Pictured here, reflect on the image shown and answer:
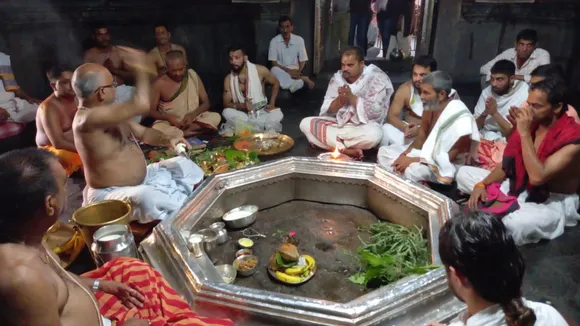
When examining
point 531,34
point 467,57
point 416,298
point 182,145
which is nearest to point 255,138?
point 182,145

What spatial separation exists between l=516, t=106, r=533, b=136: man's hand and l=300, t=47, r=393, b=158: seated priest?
7.08 feet

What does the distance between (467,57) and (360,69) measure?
501cm

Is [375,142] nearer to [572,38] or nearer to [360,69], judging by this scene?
[360,69]

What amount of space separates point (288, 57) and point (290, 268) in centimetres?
636

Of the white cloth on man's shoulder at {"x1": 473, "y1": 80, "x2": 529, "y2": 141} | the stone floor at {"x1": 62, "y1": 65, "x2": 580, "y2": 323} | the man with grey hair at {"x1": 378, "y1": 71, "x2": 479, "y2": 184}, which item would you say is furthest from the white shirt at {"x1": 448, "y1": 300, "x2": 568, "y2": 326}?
the white cloth on man's shoulder at {"x1": 473, "y1": 80, "x2": 529, "y2": 141}

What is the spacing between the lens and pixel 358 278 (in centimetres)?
333

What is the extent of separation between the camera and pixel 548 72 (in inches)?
173

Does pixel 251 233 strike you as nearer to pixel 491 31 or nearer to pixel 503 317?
pixel 503 317

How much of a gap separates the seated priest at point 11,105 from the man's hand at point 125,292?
4933 millimetres

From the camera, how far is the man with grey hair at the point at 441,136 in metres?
4.45

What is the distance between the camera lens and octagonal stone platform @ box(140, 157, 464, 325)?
250cm

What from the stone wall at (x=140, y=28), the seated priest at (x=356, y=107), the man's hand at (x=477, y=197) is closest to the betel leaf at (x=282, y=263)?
the man's hand at (x=477, y=197)

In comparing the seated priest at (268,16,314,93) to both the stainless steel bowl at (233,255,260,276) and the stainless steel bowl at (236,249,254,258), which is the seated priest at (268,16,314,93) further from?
the stainless steel bowl at (233,255,260,276)

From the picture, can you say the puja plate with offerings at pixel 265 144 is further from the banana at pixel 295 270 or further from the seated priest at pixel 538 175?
the seated priest at pixel 538 175
